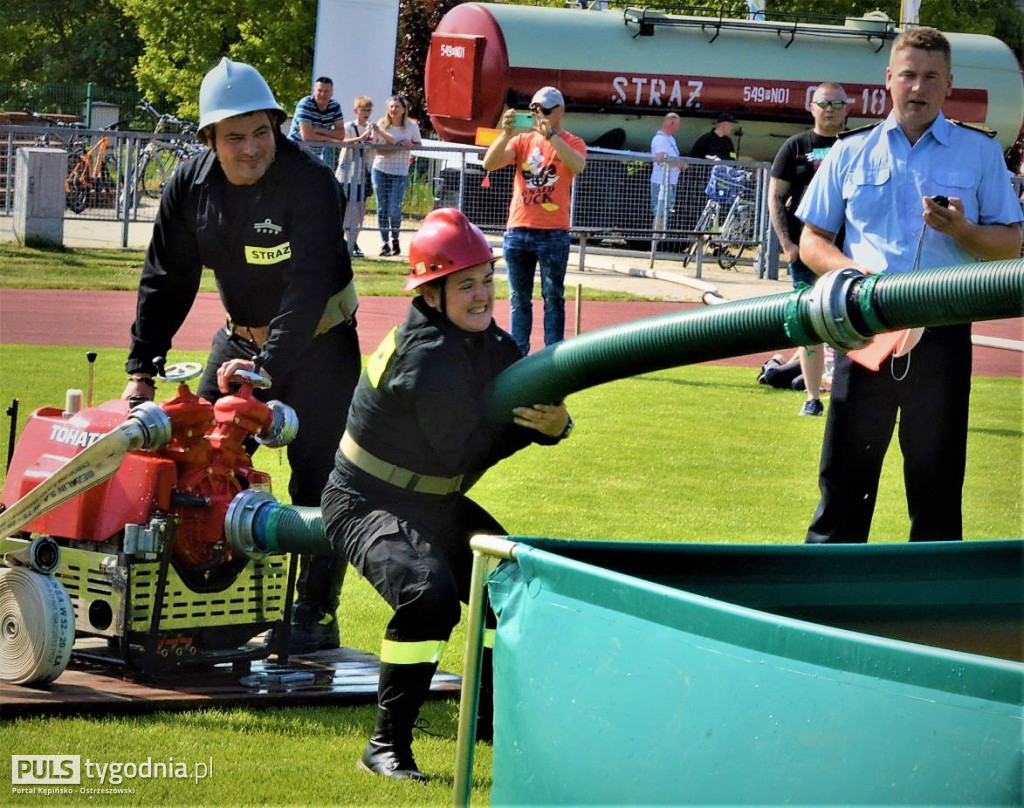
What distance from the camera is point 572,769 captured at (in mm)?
2922

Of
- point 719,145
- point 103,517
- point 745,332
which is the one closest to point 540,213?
point 103,517

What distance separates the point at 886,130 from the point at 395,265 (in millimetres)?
15231

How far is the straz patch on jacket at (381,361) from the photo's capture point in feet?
15.7

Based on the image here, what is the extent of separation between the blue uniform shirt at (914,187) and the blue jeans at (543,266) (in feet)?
23.0

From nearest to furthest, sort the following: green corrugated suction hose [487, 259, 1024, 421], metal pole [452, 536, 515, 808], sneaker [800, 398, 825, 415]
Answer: green corrugated suction hose [487, 259, 1024, 421] → metal pole [452, 536, 515, 808] → sneaker [800, 398, 825, 415]

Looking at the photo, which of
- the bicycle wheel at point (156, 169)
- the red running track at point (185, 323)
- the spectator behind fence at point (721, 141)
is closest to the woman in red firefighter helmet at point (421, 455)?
the red running track at point (185, 323)

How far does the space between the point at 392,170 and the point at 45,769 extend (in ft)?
56.8

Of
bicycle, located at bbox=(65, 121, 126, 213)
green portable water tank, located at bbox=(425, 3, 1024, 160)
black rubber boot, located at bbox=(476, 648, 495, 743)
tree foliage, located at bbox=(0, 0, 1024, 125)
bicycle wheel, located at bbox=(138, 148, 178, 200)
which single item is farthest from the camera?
tree foliage, located at bbox=(0, 0, 1024, 125)

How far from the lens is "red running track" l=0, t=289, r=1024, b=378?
14.3 metres

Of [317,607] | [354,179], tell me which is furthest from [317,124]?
[317,607]

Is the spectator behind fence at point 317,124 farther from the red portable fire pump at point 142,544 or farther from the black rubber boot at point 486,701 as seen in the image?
the black rubber boot at point 486,701

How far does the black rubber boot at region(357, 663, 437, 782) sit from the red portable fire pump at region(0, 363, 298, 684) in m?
1.09

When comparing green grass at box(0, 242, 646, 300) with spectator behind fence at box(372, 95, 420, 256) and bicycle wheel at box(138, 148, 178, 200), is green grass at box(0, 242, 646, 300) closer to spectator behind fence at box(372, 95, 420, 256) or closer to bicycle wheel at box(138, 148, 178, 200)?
spectator behind fence at box(372, 95, 420, 256)

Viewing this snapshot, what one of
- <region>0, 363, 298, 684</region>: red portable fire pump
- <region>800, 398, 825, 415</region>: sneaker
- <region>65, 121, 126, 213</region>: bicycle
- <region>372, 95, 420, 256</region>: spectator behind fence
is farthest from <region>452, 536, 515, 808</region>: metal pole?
<region>65, 121, 126, 213</region>: bicycle
